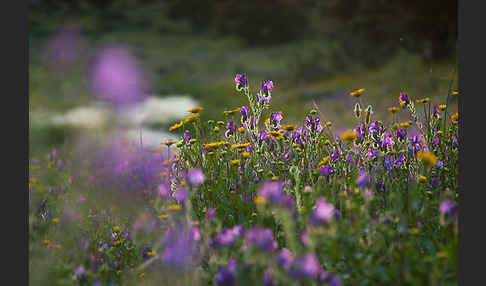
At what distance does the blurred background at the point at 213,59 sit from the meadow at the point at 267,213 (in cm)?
66

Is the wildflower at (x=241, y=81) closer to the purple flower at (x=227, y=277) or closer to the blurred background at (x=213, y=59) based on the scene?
the blurred background at (x=213, y=59)

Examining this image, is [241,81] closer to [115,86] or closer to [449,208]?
[449,208]

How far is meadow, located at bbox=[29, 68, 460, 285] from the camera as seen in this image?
1.57 metres

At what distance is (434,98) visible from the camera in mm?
7574

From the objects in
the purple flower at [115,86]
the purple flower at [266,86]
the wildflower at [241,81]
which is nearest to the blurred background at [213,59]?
the purple flower at [115,86]

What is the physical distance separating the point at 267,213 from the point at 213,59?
17.8m

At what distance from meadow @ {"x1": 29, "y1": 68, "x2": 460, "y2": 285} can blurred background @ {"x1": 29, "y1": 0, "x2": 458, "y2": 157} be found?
0.66 m

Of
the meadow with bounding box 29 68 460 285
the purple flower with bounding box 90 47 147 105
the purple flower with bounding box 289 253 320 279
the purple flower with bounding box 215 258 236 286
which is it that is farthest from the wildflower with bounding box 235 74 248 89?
the purple flower with bounding box 90 47 147 105

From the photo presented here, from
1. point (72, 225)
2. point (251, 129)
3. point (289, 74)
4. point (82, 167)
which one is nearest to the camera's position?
point (72, 225)

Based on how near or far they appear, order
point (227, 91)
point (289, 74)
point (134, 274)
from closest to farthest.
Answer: point (134, 274) → point (227, 91) → point (289, 74)

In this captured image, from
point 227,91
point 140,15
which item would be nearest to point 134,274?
point 227,91

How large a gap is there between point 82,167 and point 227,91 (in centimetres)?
751

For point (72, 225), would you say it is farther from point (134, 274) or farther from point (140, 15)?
point (140, 15)

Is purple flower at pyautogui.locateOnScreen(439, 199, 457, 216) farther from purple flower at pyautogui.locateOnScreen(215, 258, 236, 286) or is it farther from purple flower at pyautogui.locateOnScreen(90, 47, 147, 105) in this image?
purple flower at pyautogui.locateOnScreen(90, 47, 147, 105)
